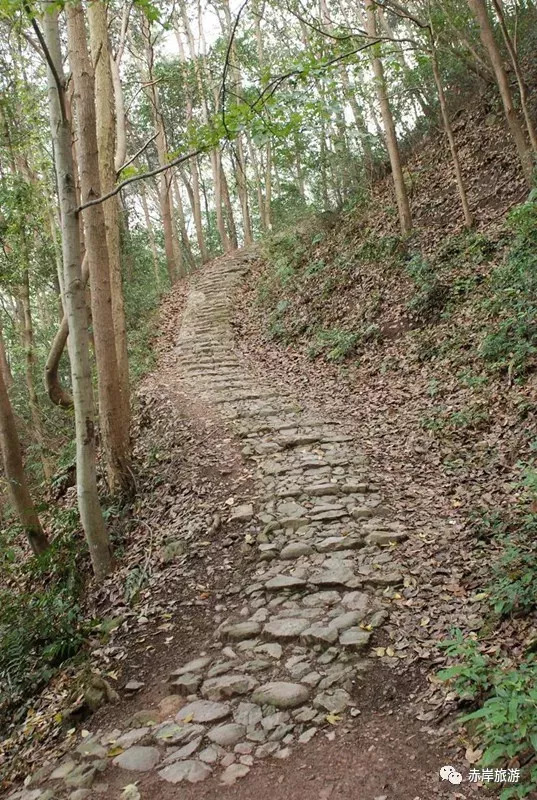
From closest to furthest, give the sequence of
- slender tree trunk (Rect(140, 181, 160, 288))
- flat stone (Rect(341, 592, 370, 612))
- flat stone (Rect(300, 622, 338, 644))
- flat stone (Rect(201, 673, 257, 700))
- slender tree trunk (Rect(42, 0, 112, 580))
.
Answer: flat stone (Rect(201, 673, 257, 700)), flat stone (Rect(300, 622, 338, 644)), flat stone (Rect(341, 592, 370, 612)), slender tree trunk (Rect(42, 0, 112, 580)), slender tree trunk (Rect(140, 181, 160, 288))

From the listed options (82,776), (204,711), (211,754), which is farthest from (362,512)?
(82,776)

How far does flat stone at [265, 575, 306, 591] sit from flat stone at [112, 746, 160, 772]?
65.0 inches

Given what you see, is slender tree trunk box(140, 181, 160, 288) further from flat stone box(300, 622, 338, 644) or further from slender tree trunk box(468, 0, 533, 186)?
flat stone box(300, 622, 338, 644)

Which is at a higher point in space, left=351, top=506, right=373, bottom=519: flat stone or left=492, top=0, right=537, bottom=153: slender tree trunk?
left=492, top=0, right=537, bottom=153: slender tree trunk

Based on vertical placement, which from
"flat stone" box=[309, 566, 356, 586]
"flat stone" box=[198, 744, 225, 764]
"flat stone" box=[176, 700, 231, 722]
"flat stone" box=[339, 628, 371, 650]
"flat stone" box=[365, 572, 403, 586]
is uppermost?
"flat stone" box=[309, 566, 356, 586]

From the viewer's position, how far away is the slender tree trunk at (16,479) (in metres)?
7.59

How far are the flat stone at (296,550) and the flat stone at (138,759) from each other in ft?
6.93

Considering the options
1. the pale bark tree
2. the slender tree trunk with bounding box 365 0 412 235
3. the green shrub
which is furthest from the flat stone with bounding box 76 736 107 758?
the pale bark tree

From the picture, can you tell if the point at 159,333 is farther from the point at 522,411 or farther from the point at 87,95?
the point at 522,411

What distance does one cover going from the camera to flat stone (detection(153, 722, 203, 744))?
329 centimetres

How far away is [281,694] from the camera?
347cm

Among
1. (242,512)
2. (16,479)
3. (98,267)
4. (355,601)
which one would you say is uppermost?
(98,267)

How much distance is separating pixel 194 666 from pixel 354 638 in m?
1.17

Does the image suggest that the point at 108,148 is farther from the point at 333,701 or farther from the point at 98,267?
the point at 333,701
